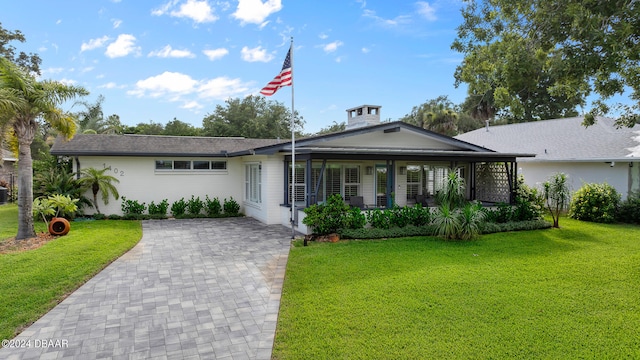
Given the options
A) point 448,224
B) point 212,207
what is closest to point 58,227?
point 212,207

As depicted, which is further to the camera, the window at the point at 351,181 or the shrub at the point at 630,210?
the window at the point at 351,181

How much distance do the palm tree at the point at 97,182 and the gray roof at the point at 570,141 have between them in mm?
18562

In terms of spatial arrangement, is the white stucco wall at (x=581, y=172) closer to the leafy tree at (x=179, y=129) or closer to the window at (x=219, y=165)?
the window at (x=219, y=165)

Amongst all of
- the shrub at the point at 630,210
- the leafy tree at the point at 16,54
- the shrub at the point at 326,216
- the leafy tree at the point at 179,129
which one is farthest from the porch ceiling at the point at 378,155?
the leafy tree at the point at 179,129

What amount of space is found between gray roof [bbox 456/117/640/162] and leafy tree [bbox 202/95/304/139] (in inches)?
833

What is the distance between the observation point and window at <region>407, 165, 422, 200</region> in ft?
50.1

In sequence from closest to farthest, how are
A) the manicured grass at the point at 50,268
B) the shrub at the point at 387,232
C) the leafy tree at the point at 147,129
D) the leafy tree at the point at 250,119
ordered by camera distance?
the manicured grass at the point at 50,268 → the shrub at the point at 387,232 → the leafy tree at the point at 250,119 → the leafy tree at the point at 147,129

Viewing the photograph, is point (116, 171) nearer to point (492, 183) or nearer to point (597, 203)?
point (492, 183)

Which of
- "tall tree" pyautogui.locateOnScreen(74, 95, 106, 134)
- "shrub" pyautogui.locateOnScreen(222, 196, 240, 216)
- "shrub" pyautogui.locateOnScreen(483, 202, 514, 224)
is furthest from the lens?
"tall tree" pyautogui.locateOnScreen(74, 95, 106, 134)

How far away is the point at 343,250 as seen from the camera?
29.4 ft

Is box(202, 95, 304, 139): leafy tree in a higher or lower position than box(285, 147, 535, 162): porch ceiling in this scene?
higher

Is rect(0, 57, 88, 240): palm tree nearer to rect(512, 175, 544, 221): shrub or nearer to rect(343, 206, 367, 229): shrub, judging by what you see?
rect(343, 206, 367, 229): shrub

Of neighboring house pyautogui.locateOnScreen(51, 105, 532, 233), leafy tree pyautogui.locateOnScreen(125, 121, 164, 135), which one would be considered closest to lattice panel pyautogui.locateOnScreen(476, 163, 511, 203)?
neighboring house pyautogui.locateOnScreen(51, 105, 532, 233)

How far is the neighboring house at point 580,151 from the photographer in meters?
14.5
